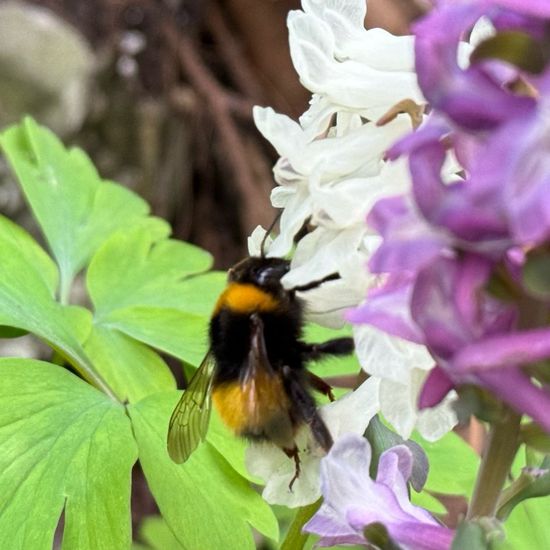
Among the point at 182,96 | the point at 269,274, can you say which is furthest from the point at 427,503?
the point at 182,96

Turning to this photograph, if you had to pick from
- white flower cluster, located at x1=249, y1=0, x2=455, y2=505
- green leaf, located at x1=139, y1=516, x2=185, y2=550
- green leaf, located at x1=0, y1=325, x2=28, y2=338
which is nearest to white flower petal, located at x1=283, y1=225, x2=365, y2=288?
white flower cluster, located at x1=249, y1=0, x2=455, y2=505

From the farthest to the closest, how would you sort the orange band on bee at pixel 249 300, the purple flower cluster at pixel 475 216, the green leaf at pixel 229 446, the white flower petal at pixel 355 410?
the green leaf at pixel 229 446 → the orange band on bee at pixel 249 300 → the white flower petal at pixel 355 410 → the purple flower cluster at pixel 475 216

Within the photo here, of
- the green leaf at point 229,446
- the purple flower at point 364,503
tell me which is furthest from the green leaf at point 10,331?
the purple flower at point 364,503

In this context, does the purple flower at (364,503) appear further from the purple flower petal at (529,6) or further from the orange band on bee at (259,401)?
the purple flower petal at (529,6)

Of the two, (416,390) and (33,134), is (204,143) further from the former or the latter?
(416,390)

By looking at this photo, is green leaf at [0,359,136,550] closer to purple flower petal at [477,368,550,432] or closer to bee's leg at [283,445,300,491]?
bee's leg at [283,445,300,491]

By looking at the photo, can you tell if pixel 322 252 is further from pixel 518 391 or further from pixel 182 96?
pixel 182 96

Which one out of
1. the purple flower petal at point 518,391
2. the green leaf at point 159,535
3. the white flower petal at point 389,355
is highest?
the purple flower petal at point 518,391
